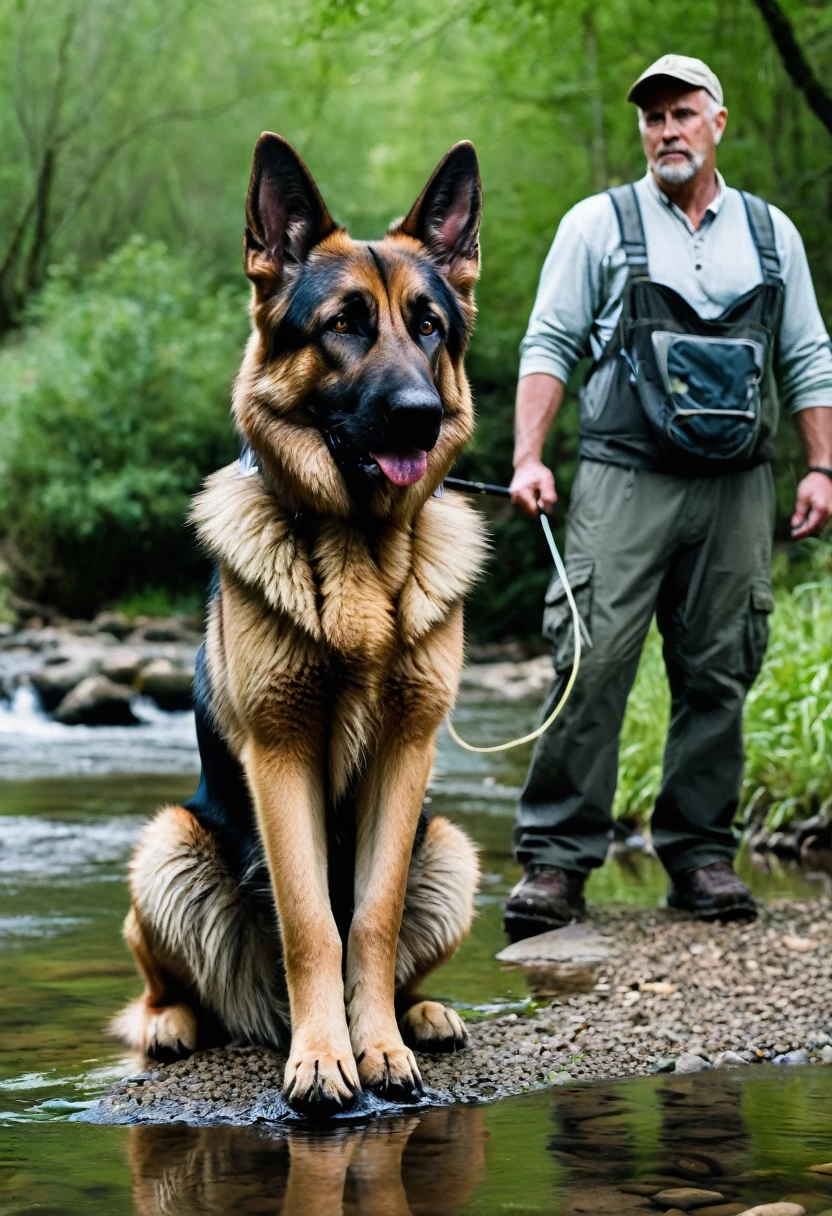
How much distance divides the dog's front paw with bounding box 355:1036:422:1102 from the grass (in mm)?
3563

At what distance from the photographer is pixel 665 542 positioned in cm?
434

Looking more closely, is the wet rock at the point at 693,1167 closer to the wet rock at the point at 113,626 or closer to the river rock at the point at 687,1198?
the river rock at the point at 687,1198

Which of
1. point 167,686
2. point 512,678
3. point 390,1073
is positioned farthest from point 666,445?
point 512,678

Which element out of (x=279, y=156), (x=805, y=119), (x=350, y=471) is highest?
(x=805, y=119)

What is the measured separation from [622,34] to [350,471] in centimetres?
1402

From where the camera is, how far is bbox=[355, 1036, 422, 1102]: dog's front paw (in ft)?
8.82

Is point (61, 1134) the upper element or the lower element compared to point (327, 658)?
lower

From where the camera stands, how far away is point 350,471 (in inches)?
114

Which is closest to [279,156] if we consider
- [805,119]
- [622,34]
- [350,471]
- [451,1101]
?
[350,471]

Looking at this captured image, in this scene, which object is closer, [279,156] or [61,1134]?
[61,1134]

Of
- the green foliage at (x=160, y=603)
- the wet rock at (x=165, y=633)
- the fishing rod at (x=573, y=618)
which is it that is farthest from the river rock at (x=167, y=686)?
the fishing rod at (x=573, y=618)

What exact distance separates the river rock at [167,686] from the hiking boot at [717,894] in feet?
26.6

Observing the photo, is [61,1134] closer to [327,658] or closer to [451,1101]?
[451,1101]

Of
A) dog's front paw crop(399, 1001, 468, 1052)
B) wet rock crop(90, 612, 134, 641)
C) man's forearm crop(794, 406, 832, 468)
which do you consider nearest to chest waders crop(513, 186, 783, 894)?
man's forearm crop(794, 406, 832, 468)
